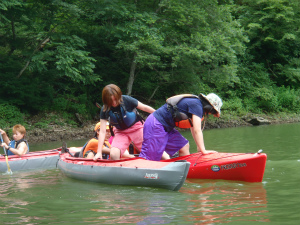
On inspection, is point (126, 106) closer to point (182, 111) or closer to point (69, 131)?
point (182, 111)

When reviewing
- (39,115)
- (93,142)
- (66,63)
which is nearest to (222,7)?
(66,63)

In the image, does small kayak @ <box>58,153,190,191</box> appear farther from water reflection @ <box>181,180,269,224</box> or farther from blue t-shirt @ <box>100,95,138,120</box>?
blue t-shirt @ <box>100,95,138,120</box>

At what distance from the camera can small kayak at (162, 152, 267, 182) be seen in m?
5.49

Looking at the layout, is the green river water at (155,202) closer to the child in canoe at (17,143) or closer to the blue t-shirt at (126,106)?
the blue t-shirt at (126,106)

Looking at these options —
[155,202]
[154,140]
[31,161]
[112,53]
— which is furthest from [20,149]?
[112,53]

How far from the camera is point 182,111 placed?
17.9 feet

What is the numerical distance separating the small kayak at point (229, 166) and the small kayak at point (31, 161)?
355cm

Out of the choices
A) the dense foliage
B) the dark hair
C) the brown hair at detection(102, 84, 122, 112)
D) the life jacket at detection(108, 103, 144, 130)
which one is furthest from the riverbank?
the dark hair

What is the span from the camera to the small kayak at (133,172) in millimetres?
5035

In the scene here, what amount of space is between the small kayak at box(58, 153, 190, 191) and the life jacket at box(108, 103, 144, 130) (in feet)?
1.68

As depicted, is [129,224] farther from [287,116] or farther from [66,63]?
[287,116]

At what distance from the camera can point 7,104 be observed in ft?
52.9

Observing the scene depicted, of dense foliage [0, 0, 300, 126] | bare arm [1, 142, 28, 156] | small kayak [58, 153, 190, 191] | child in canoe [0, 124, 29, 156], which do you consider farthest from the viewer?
dense foliage [0, 0, 300, 126]

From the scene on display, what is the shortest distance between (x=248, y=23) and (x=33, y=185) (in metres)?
22.3
